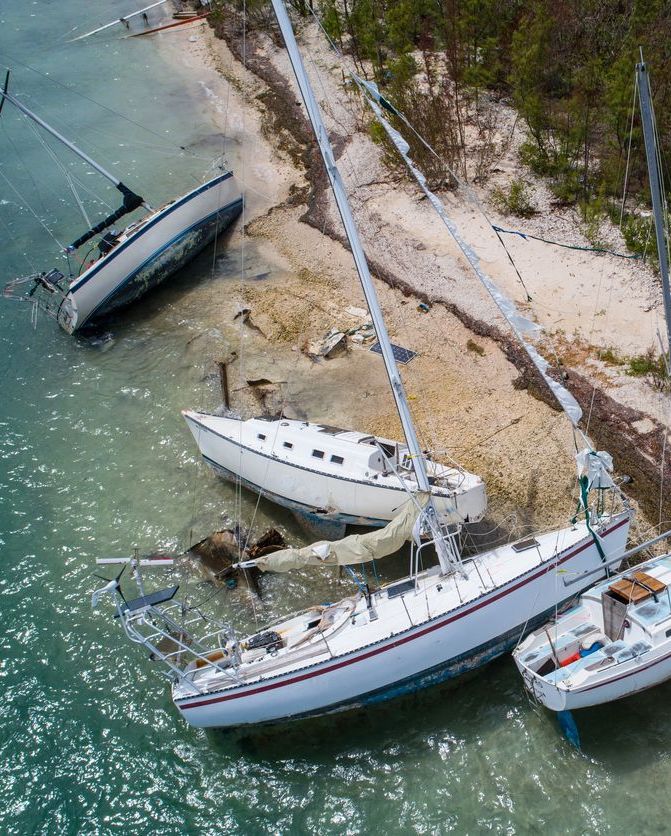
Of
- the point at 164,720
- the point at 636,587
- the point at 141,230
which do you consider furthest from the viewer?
the point at 141,230

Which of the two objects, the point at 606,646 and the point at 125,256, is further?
the point at 125,256

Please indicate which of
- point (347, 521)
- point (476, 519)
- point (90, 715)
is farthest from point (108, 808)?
point (476, 519)

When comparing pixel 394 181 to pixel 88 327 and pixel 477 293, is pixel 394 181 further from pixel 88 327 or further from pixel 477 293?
pixel 88 327

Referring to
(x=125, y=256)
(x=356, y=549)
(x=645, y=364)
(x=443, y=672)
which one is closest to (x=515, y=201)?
(x=645, y=364)

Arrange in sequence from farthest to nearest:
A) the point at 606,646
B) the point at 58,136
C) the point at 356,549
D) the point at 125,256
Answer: the point at 58,136
the point at 125,256
the point at 356,549
the point at 606,646

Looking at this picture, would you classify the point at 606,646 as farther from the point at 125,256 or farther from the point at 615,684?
the point at 125,256

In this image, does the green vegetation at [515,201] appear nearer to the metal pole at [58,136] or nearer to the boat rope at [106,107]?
the metal pole at [58,136]

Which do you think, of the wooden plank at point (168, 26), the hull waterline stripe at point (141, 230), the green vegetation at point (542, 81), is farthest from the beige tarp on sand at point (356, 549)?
the wooden plank at point (168, 26)
